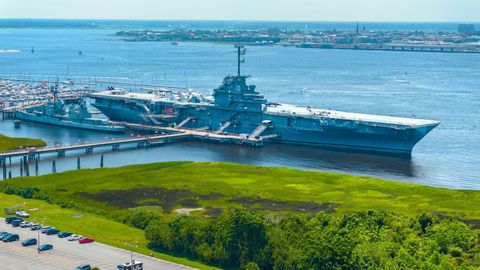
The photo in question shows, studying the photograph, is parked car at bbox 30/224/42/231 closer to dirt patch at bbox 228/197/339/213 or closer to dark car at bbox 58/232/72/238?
dark car at bbox 58/232/72/238

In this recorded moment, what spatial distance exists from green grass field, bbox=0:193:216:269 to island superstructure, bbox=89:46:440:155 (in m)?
41.8

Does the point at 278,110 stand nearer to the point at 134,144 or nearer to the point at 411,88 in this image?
the point at 134,144

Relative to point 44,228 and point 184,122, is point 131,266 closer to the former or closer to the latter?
point 44,228

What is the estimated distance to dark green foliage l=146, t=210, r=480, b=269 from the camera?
4197cm

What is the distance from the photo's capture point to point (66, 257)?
45125mm

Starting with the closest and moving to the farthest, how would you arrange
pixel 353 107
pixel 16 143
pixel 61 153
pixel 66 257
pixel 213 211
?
pixel 66 257
pixel 213 211
pixel 61 153
pixel 16 143
pixel 353 107

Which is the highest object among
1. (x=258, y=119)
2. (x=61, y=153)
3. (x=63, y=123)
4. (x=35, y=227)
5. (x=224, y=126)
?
(x=258, y=119)

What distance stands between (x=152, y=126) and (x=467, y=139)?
4130 centimetres

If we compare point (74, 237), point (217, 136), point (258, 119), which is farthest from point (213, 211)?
point (258, 119)

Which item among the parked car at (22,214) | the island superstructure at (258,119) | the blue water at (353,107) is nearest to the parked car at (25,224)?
the parked car at (22,214)

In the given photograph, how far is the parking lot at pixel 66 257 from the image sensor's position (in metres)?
43.8

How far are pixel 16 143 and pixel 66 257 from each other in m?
48.0

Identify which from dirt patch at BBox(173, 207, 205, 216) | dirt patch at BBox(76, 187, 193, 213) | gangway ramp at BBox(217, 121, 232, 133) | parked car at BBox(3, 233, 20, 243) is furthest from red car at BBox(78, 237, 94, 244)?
gangway ramp at BBox(217, 121, 232, 133)

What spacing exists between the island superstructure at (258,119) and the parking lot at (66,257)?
47.7 meters
